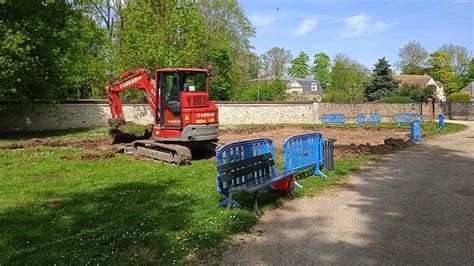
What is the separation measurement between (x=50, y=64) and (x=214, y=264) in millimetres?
19387

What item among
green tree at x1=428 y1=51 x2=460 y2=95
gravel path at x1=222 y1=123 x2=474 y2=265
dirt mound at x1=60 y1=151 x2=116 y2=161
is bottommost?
gravel path at x1=222 y1=123 x2=474 y2=265

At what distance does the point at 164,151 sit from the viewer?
38.6 ft

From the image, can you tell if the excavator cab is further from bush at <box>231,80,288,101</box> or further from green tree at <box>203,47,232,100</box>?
bush at <box>231,80,288,101</box>

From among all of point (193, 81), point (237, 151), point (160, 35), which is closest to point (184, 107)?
point (193, 81)

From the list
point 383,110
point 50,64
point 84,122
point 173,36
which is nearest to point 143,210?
point 50,64

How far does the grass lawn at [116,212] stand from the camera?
15.4 ft

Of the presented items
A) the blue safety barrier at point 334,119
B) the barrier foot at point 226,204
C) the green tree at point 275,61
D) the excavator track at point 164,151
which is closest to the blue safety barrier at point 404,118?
the blue safety barrier at point 334,119

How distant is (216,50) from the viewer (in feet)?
132

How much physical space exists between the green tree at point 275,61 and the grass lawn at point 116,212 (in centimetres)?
6532

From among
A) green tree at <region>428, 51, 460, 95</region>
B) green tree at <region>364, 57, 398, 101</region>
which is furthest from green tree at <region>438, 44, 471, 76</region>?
green tree at <region>364, 57, 398, 101</region>

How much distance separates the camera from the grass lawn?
4.69 meters

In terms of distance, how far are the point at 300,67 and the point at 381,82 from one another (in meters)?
55.6

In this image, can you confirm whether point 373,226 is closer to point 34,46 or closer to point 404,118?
point 34,46

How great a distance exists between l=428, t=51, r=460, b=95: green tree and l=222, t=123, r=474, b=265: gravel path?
3601 inches
